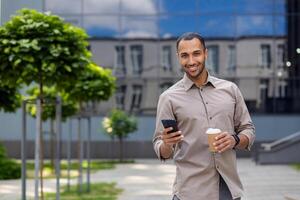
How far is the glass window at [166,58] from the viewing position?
29.3 meters

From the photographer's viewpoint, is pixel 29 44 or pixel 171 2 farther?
pixel 171 2

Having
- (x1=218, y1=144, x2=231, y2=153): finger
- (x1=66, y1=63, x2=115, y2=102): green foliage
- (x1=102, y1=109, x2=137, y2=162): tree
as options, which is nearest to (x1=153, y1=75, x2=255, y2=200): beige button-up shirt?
(x1=218, y1=144, x2=231, y2=153): finger

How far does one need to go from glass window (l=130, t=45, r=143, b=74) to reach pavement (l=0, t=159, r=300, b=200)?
24.2 feet

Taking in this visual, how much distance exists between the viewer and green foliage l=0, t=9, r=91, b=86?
941 centimetres

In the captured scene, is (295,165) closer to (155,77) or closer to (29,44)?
(155,77)

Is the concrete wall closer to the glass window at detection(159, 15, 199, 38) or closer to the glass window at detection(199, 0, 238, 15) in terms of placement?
the glass window at detection(159, 15, 199, 38)

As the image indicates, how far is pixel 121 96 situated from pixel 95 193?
50.7ft

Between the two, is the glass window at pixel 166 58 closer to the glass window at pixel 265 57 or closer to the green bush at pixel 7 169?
the glass window at pixel 265 57

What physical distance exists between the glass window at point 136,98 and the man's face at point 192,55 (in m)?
25.6

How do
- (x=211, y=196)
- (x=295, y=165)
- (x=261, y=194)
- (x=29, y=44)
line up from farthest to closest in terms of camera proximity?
(x=295, y=165)
(x=261, y=194)
(x=29, y=44)
(x=211, y=196)

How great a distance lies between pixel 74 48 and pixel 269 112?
797 inches

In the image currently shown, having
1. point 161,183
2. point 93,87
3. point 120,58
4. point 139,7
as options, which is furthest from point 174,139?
point 139,7

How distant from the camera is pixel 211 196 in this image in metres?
3.41

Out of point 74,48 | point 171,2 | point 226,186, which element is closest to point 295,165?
point 171,2
